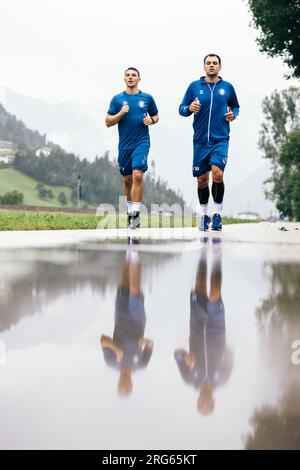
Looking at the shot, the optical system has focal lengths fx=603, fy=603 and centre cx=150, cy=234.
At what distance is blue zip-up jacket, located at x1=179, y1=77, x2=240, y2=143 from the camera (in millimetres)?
10859

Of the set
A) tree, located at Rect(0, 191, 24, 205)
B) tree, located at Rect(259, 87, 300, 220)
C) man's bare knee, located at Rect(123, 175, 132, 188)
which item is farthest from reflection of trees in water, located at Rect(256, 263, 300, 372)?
tree, located at Rect(0, 191, 24, 205)

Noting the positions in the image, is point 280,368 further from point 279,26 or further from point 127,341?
point 279,26

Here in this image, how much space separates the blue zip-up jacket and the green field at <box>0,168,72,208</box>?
568ft

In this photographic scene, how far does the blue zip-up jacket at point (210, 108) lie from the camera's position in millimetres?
10859

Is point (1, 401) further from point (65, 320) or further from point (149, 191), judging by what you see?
point (149, 191)

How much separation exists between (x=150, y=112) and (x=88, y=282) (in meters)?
7.47

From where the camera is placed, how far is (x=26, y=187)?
190 meters

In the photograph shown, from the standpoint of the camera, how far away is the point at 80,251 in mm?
6852

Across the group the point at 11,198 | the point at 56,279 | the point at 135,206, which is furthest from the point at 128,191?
the point at 11,198

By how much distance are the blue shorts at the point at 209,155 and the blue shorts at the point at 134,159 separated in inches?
36.5

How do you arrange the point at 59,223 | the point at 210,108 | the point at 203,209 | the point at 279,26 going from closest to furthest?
the point at 210,108
the point at 203,209
the point at 59,223
the point at 279,26

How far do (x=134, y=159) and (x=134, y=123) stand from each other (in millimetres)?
659

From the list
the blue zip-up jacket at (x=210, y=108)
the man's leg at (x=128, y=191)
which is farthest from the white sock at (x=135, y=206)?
the blue zip-up jacket at (x=210, y=108)

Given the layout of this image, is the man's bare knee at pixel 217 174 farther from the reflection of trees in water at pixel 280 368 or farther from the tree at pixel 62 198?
the tree at pixel 62 198
